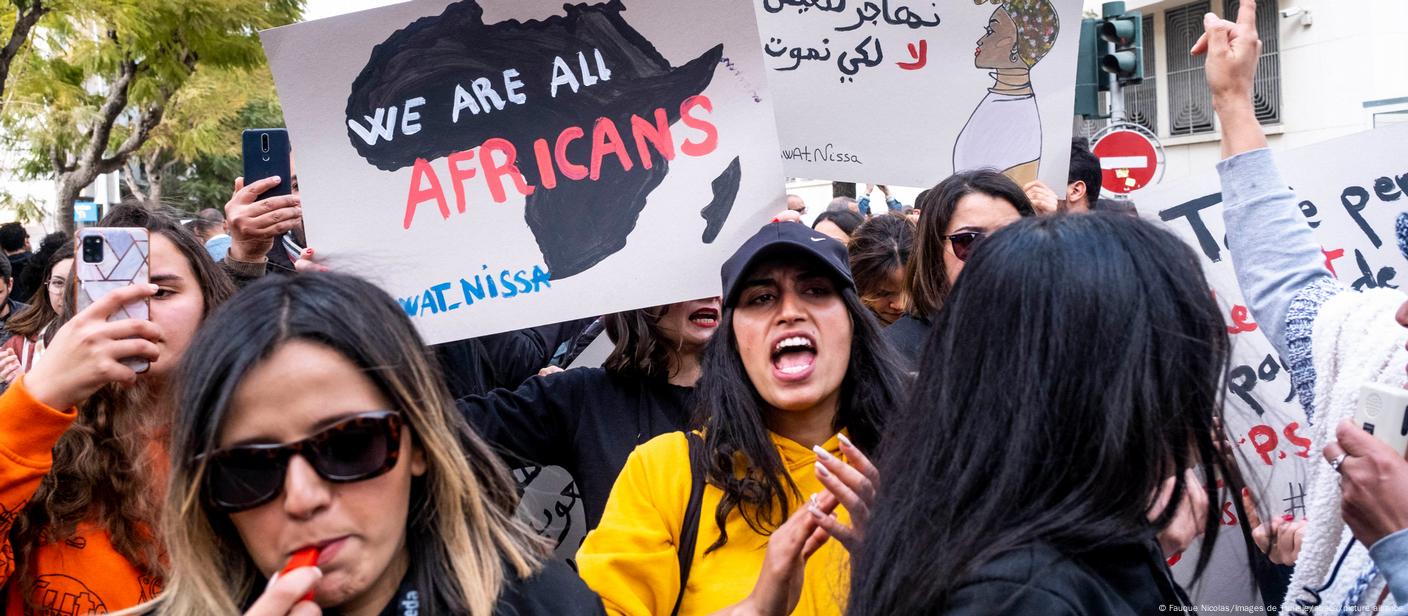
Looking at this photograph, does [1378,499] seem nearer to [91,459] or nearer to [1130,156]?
[91,459]

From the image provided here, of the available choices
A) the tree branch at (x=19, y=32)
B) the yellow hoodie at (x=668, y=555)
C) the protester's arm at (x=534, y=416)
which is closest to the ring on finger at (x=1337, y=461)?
the yellow hoodie at (x=668, y=555)

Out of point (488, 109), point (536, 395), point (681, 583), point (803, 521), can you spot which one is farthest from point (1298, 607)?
→ point (488, 109)

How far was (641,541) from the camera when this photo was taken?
244 cm

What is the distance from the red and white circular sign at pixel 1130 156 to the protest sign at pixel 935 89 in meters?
6.50

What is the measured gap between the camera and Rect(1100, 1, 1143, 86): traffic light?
9.99m

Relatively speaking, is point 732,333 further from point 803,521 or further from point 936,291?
point 936,291

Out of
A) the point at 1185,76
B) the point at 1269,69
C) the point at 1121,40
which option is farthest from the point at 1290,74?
the point at 1121,40

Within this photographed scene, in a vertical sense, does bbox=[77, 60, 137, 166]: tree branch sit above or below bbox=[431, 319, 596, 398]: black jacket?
above

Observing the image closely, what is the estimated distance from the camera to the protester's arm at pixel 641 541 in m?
2.41

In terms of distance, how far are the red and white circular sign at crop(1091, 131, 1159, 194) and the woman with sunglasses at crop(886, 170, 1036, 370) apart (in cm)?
710

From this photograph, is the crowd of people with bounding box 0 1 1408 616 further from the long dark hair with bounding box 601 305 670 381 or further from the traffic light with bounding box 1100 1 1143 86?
the traffic light with bounding box 1100 1 1143 86

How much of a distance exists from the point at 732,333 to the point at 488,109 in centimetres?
101

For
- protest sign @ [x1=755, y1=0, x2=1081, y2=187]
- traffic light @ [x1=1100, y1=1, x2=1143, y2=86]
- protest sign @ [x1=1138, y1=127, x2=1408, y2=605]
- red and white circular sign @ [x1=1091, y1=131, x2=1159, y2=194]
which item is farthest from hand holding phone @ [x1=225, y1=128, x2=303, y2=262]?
red and white circular sign @ [x1=1091, y1=131, x2=1159, y2=194]

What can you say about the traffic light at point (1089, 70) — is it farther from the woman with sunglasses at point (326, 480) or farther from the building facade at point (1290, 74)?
the woman with sunglasses at point (326, 480)
